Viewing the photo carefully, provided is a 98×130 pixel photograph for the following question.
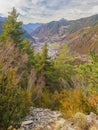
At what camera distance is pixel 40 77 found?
3275cm

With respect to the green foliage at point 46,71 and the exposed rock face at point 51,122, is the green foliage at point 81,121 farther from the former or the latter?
the green foliage at point 46,71

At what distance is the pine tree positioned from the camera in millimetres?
36719

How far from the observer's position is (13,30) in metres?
36.7

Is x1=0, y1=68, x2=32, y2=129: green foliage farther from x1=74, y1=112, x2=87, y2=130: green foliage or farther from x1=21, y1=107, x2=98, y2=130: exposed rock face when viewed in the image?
x1=74, y1=112, x2=87, y2=130: green foliage

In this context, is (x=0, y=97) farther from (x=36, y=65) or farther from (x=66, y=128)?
(x=36, y=65)

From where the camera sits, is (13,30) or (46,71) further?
(13,30)

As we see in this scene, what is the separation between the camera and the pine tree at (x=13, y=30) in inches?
1446

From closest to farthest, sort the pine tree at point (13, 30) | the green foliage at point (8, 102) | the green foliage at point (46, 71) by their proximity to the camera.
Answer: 1. the green foliage at point (8, 102)
2. the green foliage at point (46, 71)
3. the pine tree at point (13, 30)

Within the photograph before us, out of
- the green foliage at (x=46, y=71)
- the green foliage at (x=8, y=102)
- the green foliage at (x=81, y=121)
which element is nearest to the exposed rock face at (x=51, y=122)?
the green foliage at (x=81, y=121)

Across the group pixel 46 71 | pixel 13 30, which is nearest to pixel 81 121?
pixel 46 71

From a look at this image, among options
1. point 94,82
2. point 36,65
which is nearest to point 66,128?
point 94,82

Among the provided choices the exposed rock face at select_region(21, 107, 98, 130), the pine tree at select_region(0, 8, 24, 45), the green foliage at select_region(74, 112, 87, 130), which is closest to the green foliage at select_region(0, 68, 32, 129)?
the exposed rock face at select_region(21, 107, 98, 130)

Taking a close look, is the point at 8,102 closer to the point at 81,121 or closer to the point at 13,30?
the point at 81,121

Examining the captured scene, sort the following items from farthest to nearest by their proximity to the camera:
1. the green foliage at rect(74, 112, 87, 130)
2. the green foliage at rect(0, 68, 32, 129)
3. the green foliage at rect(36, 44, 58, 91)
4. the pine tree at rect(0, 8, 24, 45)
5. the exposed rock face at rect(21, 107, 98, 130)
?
the pine tree at rect(0, 8, 24, 45) < the green foliage at rect(36, 44, 58, 91) < the green foliage at rect(0, 68, 32, 129) < the green foliage at rect(74, 112, 87, 130) < the exposed rock face at rect(21, 107, 98, 130)
